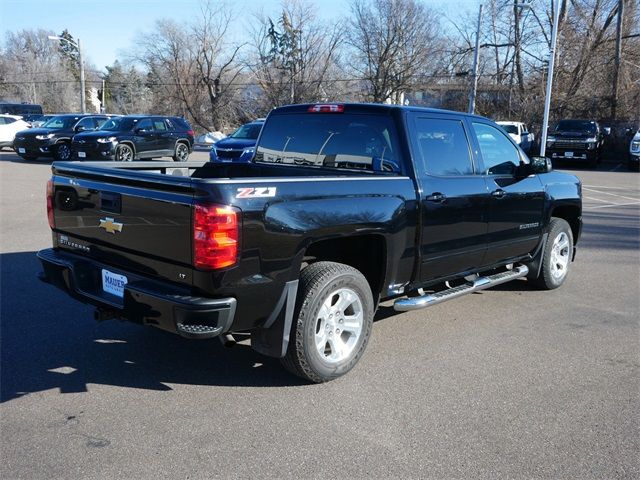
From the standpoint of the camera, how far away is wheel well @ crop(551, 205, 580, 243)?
6.91m

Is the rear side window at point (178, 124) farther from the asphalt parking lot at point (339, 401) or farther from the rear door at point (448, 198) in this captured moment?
the rear door at point (448, 198)

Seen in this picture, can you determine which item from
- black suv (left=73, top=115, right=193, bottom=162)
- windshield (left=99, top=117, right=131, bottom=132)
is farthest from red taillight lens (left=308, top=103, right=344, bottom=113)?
windshield (left=99, top=117, right=131, bottom=132)

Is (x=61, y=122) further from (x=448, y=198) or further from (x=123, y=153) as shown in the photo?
(x=448, y=198)

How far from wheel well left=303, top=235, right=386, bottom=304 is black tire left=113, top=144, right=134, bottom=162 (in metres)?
16.0

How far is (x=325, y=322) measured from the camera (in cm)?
405

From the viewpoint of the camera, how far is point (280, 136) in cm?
533

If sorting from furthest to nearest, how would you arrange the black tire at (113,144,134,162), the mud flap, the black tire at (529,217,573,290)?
the black tire at (113,144,134,162) < the black tire at (529,217,573,290) < the mud flap

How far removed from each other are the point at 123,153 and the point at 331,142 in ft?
52.3

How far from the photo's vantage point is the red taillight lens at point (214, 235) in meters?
3.26

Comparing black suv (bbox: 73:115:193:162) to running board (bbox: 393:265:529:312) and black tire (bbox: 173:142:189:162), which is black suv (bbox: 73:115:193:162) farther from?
running board (bbox: 393:265:529:312)

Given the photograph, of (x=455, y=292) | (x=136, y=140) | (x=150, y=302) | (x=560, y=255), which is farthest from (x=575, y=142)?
(x=150, y=302)

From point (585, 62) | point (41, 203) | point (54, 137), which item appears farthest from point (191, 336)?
point (585, 62)

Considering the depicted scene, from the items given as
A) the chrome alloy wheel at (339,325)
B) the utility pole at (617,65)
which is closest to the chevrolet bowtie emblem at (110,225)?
the chrome alloy wheel at (339,325)

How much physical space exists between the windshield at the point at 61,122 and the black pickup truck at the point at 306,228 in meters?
18.3
